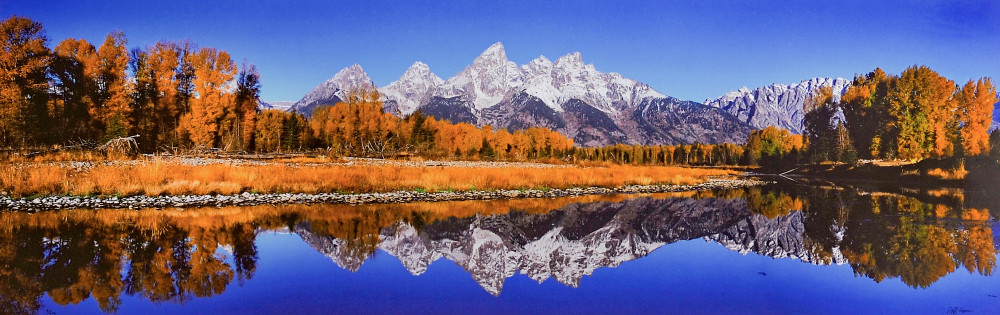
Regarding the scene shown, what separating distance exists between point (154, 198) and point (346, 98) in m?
49.4

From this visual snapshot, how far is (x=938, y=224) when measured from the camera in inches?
511

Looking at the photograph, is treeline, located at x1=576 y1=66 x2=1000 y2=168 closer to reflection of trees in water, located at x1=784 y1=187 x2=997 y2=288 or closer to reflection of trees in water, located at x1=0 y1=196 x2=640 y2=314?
reflection of trees in water, located at x1=784 y1=187 x2=997 y2=288

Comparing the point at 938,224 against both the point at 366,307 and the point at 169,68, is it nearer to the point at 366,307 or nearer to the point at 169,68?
the point at 366,307

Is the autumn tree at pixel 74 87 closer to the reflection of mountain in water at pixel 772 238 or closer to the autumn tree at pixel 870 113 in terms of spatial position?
the reflection of mountain in water at pixel 772 238

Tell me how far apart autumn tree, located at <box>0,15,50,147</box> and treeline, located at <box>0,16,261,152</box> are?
4 cm

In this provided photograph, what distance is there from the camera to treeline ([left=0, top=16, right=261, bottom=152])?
1058 inches

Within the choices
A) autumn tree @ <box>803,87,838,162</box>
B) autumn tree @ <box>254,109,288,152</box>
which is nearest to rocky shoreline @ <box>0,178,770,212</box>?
autumn tree @ <box>803,87,838,162</box>

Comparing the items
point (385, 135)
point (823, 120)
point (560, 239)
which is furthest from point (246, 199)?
point (823, 120)

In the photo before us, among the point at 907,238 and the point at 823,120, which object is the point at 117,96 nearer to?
the point at 907,238

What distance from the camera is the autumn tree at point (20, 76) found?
26.0 metres

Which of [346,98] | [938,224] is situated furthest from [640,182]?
[346,98]

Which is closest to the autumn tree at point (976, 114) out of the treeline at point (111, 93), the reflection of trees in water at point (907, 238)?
the reflection of trees in water at point (907, 238)

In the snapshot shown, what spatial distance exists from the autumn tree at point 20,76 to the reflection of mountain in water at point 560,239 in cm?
2600

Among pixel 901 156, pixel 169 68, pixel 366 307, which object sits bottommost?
pixel 366 307
